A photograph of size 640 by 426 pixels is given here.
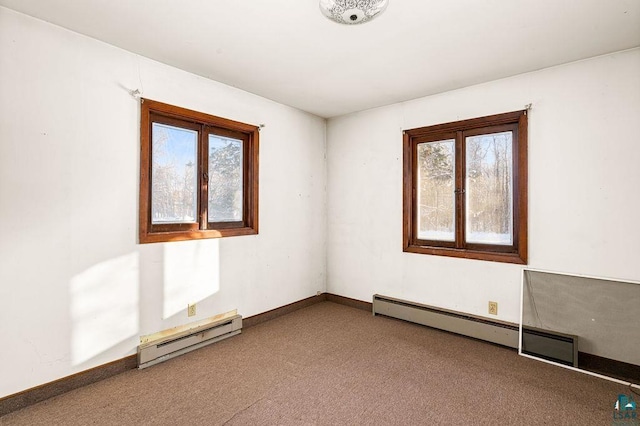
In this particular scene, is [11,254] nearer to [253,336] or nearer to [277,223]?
[253,336]

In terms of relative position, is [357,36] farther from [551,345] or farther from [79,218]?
[551,345]

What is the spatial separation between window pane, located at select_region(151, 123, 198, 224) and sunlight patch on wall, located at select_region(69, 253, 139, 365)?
1.69 ft

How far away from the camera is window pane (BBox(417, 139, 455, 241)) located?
3.48 meters

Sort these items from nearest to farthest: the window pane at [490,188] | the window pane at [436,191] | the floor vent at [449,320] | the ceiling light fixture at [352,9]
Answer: the ceiling light fixture at [352,9], the floor vent at [449,320], the window pane at [490,188], the window pane at [436,191]

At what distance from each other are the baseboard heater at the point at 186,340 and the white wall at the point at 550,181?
1798 mm

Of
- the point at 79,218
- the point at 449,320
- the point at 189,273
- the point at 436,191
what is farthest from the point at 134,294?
the point at 436,191

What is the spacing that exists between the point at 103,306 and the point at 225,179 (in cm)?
158

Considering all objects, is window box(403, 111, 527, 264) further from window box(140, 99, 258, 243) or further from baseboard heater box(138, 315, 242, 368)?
baseboard heater box(138, 315, 242, 368)

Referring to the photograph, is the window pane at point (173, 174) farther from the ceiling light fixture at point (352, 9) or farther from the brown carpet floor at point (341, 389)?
the ceiling light fixture at point (352, 9)

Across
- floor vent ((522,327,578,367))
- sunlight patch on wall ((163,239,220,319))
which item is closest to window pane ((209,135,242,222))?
sunlight patch on wall ((163,239,220,319))

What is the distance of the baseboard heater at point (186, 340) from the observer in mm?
2582

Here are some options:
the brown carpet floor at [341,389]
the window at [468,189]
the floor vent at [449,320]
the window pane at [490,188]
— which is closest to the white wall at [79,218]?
the brown carpet floor at [341,389]

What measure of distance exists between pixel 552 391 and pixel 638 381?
774mm

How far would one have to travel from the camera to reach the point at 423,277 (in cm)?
360
